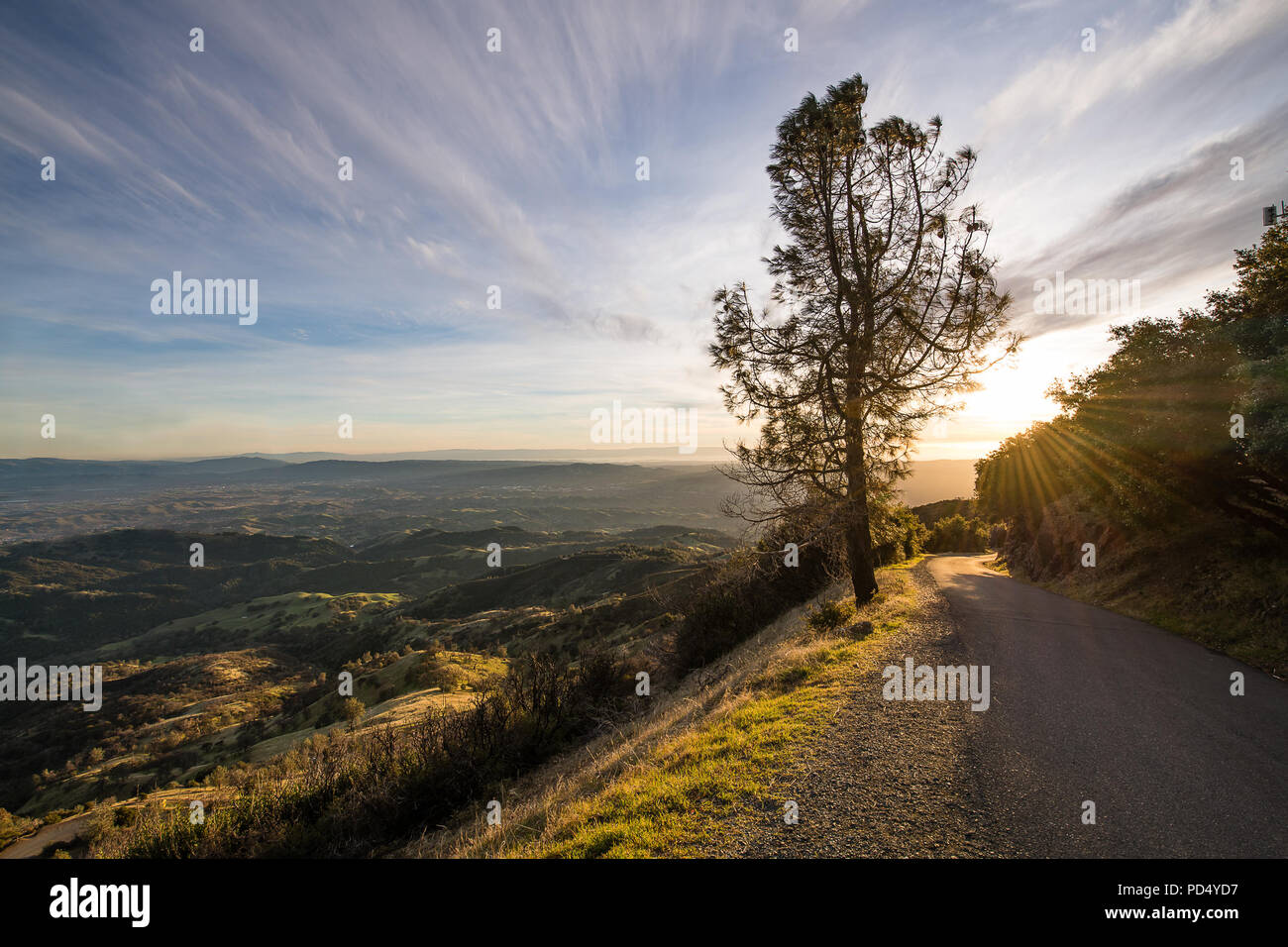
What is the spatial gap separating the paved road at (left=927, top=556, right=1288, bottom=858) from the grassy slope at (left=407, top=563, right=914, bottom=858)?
213 centimetres

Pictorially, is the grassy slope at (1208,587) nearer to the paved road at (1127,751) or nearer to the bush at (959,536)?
the paved road at (1127,751)

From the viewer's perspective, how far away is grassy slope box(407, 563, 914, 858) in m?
4.82

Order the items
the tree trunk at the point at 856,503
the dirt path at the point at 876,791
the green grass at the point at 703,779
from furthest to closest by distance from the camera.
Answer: the tree trunk at the point at 856,503
the green grass at the point at 703,779
the dirt path at the point at 876,791

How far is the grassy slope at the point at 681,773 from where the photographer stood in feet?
15.8

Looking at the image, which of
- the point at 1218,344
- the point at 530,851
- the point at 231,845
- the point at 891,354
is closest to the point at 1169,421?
the point at 1218,344

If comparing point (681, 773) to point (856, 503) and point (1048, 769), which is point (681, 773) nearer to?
point (1048, 769)

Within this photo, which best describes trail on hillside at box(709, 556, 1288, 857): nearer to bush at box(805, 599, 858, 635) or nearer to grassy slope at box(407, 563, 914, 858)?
grassy slope at box(407, 563, 914, 858)

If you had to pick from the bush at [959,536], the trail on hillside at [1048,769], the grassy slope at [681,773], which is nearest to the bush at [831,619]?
the grassy slope at [681,773]

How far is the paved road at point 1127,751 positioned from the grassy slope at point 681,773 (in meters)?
2.13

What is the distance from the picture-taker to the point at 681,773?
5961 millimetres

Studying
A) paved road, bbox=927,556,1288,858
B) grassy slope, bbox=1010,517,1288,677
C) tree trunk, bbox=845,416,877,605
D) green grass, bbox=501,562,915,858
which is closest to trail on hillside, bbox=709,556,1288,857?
paved road, bbox=927,556,1288,858
